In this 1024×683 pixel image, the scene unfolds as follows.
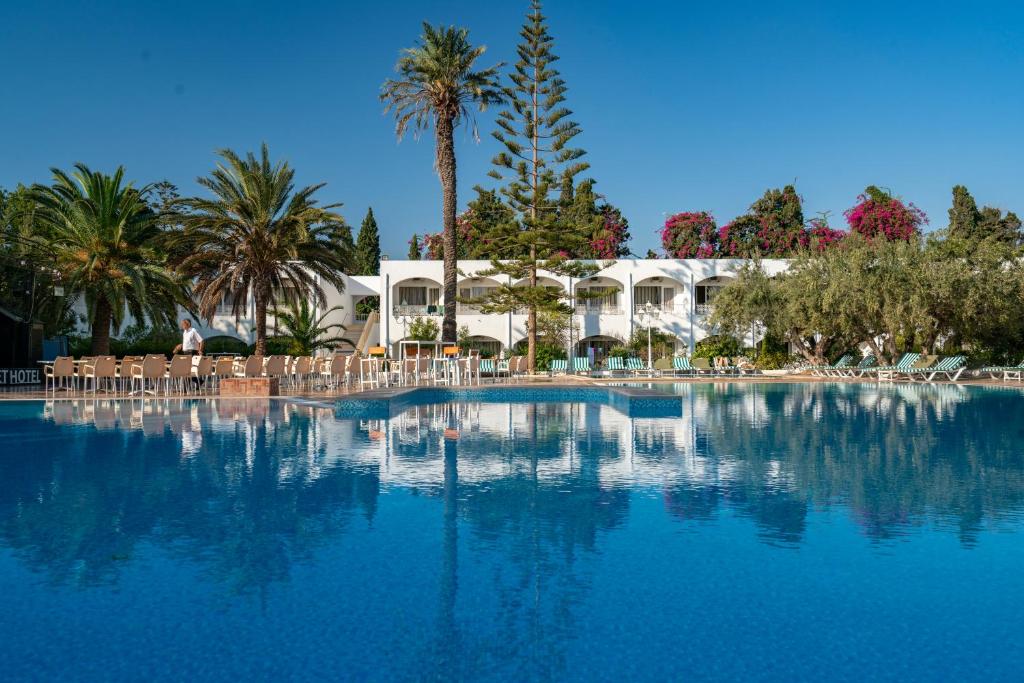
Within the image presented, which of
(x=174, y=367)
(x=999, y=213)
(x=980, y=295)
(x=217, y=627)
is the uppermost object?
(x=999, y=213)

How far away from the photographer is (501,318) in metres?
30.0

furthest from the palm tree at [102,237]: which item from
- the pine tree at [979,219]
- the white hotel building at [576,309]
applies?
the pine tree at [979,219]

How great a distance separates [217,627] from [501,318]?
27.0 metres

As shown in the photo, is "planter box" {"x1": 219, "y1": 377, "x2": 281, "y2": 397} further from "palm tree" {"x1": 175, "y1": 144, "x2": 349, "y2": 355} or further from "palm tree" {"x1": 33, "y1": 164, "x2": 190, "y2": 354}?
"palm tree" {"x1": 33, "y1": 164, "x2": 190, "y2": 354}

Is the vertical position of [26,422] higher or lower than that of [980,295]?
lower

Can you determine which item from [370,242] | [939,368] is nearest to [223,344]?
[370,242]

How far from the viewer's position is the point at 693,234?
35594mm

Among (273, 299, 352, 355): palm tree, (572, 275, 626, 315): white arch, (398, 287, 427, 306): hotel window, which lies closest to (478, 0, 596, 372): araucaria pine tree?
(572, 275, 626, 315): white arch

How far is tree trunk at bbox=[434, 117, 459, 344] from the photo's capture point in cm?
2212

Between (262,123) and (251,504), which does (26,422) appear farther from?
(262,123)

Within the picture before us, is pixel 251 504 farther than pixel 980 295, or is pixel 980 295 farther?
pixel 980 295

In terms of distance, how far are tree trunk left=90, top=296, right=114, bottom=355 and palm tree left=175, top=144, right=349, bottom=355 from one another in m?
2.26

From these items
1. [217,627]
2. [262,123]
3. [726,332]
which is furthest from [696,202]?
[217,627]

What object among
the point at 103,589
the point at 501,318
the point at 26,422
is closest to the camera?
the point at 103,589
